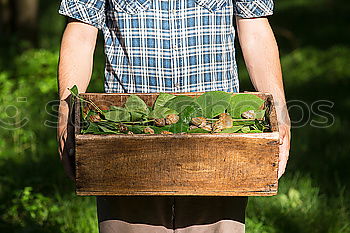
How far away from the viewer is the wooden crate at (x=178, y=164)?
2.10 m

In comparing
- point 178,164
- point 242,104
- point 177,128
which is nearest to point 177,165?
point 178,164

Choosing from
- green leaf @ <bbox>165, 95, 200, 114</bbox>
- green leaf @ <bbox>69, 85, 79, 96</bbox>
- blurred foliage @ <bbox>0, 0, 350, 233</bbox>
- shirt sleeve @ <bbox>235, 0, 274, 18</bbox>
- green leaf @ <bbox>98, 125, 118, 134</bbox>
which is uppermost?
shirt sleeve @ <bbox>235, 0, 274, 18</bbox>

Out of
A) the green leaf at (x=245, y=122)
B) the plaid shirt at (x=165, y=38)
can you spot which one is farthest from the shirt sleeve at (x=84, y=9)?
the green leaf at (x=245, y=122)

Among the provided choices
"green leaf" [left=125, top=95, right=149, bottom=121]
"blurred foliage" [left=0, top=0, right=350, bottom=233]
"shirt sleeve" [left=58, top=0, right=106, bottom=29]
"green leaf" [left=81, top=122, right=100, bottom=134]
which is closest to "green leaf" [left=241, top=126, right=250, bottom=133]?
"green leaf" [left=125, top=95, right=149, bottom=121]

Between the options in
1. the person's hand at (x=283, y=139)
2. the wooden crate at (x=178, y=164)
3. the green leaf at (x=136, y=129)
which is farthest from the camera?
the person's hand at (x=283, y=139)

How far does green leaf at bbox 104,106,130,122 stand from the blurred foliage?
4.07 ft

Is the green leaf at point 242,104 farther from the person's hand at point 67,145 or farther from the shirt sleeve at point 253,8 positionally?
the person's hand at point 67,145

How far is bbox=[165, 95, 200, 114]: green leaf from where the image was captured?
92.4 inches

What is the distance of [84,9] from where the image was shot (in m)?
2.54

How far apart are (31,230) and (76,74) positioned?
1.92 meters

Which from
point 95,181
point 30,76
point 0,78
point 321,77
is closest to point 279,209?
point 95,181

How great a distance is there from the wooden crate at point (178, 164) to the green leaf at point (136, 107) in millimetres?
251

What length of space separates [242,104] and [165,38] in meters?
0.41

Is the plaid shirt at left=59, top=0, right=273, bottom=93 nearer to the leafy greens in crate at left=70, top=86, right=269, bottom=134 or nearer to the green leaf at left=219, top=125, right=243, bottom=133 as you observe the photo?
the leafy greens in crate at left=70, top=86, right=269, bottom=134
